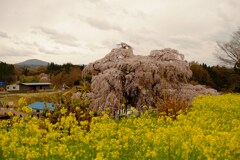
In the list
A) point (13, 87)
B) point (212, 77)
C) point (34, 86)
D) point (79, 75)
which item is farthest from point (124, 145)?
point (34, 86)

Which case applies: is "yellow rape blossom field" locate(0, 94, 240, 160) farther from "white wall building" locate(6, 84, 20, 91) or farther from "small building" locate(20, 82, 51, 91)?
"small building" locate(20, 82, 51, 91)

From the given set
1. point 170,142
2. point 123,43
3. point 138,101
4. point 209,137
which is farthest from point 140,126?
point 123,43

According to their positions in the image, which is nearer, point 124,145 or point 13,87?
point 124,145

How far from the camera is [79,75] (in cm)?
7662

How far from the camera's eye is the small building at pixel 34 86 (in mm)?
88200

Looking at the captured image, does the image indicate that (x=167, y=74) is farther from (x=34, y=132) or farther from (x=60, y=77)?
(x=60, y=77)

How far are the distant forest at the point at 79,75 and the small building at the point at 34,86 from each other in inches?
70.7

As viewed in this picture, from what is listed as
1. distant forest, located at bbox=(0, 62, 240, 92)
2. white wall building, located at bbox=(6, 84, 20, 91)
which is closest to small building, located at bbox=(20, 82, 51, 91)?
white wall building, located at bbox=(6, 84, 20, 91)

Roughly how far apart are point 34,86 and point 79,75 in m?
18.8

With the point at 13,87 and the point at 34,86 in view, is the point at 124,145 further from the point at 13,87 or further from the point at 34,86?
the point at 34,86

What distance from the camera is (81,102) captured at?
1416 centimetres

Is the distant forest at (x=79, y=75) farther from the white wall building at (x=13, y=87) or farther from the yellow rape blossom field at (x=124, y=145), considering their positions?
the yellow rape blossom field at (x=124, y=145)

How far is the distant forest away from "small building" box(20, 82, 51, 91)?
1795 mm

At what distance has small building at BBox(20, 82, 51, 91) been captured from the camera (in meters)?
88.2
